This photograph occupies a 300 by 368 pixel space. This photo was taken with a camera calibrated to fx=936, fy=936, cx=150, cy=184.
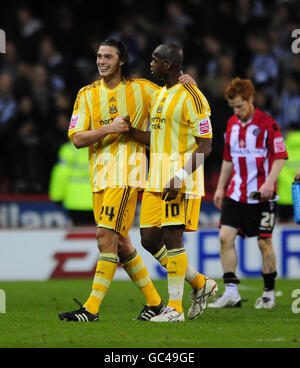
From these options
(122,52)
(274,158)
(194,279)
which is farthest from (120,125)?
(274,158)

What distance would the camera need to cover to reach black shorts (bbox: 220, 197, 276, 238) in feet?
27.5

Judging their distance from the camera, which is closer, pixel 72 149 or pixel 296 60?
pixel 72 149

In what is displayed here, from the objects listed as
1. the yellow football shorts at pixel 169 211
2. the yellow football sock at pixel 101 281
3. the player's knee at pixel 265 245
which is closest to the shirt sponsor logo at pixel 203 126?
the yellow football shorts at pixel 169 211

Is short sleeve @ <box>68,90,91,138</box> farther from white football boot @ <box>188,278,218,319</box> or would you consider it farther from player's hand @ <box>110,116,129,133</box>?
white football boot @ <box>188,278,218,319</box>

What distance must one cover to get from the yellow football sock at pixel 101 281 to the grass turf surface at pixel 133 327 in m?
0.16

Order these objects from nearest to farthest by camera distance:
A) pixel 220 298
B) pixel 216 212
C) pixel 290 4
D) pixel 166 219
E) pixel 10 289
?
pixel 166 219, pixel 220 298, pixel 10 289, pixel 216 212, pixel 290 4

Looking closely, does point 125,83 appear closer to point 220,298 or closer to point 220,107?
point 220,298

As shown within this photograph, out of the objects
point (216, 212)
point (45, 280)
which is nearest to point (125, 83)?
point (45, 280)

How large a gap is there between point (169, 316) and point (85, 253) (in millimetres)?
4623

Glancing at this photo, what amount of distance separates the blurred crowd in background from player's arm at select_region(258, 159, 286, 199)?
4.45 metres

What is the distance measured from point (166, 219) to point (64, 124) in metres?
7.17

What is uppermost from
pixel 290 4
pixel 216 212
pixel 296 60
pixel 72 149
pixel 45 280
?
pixel 290 4

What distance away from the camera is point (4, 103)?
544 inches

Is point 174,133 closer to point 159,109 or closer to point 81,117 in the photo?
point 159,109
